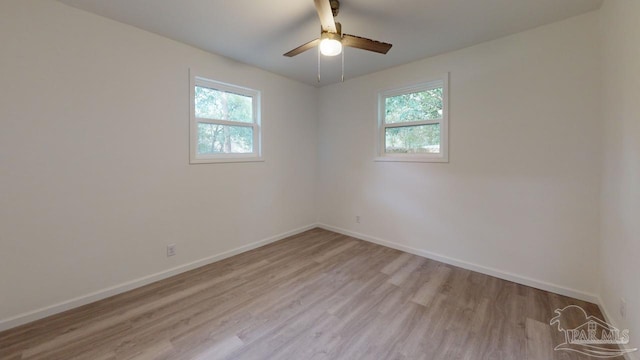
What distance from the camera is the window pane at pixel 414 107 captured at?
10.4 ft

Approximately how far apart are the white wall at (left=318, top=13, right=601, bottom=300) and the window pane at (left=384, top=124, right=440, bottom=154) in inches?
8.6

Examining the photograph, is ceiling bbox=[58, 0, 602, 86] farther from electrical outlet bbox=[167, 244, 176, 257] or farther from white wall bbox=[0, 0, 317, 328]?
electrical outlet bbox=[167, 244, 176, 257]

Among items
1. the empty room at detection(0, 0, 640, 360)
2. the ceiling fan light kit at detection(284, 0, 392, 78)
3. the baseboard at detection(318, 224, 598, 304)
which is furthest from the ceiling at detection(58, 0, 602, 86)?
the baseboard at detection(318, 224, 598, 304)

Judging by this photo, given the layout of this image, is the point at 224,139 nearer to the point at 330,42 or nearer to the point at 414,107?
the point at 330,42

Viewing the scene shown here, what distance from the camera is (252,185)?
3.58 metres

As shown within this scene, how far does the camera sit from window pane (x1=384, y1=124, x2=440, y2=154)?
321cm

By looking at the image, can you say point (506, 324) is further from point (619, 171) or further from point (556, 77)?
point (556, 77)

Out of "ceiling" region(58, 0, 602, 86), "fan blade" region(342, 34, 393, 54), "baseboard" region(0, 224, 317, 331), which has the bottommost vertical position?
"baseboard" region(0, 224, 317, 331)

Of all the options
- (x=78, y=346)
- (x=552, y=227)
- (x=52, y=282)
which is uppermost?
(x=552, y=227)

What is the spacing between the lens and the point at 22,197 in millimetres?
1946

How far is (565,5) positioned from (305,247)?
3.62 metres

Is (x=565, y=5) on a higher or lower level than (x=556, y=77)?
higher

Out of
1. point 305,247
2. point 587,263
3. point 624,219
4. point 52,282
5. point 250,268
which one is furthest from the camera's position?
point 305,247

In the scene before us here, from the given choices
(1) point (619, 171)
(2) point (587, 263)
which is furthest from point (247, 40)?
(2) point (587, 263)
